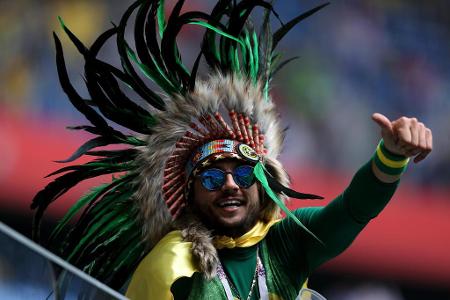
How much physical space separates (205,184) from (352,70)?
267cm

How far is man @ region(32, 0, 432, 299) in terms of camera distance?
6.41 feet

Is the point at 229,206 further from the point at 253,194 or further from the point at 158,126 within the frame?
the point at 158,126

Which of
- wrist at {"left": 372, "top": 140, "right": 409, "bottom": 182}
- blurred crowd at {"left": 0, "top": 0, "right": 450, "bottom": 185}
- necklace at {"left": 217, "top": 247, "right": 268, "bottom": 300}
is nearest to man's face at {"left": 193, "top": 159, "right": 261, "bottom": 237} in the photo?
necklace at {"left": 217, "top": 247, "right": 268, "bottom": 300}

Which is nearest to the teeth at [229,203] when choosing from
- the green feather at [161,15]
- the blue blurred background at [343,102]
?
the green feather at [161,15]

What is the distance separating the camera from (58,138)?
353 cm

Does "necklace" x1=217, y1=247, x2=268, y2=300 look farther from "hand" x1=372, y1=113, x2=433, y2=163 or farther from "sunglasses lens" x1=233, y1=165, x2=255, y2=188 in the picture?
"hand" x1=372, y1=113, x2=433, y2=163

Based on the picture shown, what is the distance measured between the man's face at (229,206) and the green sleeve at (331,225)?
0.32ft

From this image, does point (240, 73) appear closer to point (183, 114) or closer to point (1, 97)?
point (183, 114)

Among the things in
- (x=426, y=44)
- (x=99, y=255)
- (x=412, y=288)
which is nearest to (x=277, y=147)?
(x=99, y=255)

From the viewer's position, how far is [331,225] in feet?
6.53

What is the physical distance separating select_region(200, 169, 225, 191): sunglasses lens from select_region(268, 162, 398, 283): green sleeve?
0.20m

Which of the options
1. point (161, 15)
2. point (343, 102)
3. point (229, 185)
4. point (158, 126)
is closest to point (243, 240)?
point (229, 185)

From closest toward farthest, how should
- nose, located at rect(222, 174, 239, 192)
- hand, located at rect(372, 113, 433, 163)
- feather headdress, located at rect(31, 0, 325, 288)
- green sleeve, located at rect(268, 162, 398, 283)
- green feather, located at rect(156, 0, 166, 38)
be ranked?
hand, located at rect(372, 113, 433, 163)
green sleeve, located at rect(268, 162, 398, 283)
nose, located at rect(222, 174, 239, 192)
feather headdress, located at rect(31, 0, 325, 288)
green feather, located at rect(156, 0, 166, 38)

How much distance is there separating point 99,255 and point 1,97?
1.41 m
